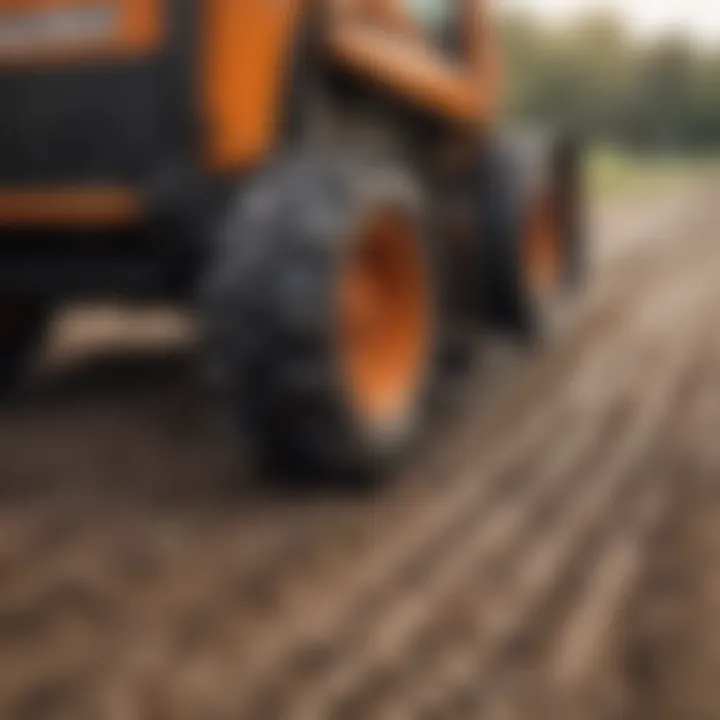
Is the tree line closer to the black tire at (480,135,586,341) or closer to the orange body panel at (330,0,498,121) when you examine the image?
the black tire at (480,135,586,341)

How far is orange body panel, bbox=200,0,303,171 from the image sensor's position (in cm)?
279

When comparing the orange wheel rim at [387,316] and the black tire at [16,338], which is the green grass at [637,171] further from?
the orange wheel rim at [387,316]

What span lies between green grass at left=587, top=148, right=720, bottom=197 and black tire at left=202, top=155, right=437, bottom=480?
927cm

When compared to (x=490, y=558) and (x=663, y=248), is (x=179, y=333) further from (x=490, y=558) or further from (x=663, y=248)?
(x=663, y=248)

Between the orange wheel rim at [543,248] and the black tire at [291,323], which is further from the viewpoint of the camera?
the orange wheel rim at [543,248]

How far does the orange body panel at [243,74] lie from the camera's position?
2793 millimetres

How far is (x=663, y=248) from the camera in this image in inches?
292

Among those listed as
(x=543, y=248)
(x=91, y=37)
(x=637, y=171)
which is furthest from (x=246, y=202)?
(x=637, y=171)

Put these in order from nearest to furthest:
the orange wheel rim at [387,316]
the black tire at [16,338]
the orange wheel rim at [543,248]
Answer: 1. the orange wheel rim at [387,316]
2. the black tire at [16,338]
3. the orange wheel rim at [543,248]

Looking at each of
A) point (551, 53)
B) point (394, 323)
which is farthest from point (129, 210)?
point (551, 53)

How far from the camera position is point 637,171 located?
56.5ft

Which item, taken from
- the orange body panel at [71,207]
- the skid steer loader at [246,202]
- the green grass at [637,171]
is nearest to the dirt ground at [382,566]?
the skid steer loader at [246,202]

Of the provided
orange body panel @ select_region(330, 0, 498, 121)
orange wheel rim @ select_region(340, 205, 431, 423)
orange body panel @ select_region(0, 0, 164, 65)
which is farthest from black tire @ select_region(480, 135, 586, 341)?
orange body panel @ select_region(0, 0, 164, 65)

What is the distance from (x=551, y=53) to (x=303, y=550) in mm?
25280
